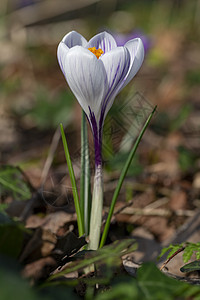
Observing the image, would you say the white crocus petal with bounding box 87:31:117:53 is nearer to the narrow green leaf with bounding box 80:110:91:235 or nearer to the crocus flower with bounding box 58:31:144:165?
the crocus flower with bounding box 58:31:144:165

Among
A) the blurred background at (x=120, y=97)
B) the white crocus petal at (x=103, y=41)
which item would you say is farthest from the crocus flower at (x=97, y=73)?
the blurred background at (x=120, y=97)

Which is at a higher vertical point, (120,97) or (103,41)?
(103,41)

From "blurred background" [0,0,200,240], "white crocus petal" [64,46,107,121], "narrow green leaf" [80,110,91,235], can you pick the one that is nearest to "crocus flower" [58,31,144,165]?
"white crocus petal" [64,46,107,121]

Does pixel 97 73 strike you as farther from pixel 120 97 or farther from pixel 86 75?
pixel 120 97

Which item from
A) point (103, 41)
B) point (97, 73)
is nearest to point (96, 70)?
point (97, 73)

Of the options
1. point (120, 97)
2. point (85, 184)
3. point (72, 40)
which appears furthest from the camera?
point (120, 97)

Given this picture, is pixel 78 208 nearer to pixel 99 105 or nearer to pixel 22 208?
pixel 99 105

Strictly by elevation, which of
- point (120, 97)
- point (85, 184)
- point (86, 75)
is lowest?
point (120, 97)
